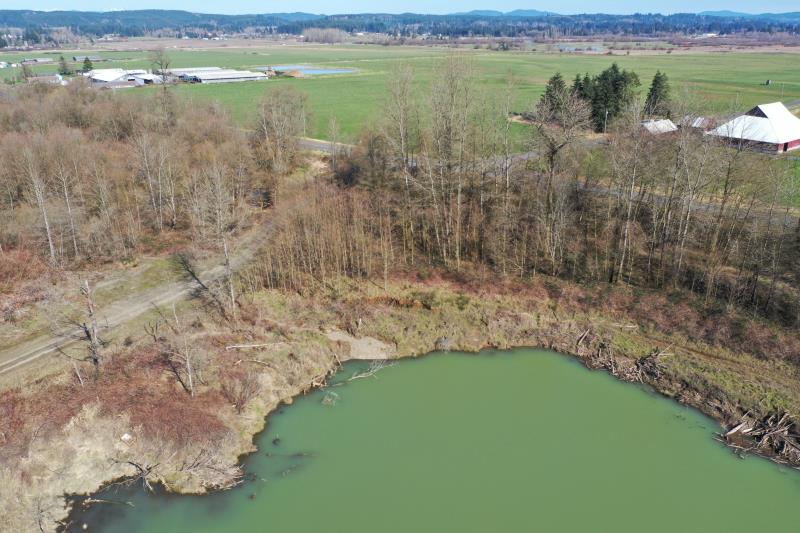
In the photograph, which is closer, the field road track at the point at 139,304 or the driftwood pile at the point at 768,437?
the driftwood pile at the point at 768,437

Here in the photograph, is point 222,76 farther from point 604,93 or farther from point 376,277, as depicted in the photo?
point 376,277

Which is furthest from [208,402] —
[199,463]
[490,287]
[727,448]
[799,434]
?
[799,434]

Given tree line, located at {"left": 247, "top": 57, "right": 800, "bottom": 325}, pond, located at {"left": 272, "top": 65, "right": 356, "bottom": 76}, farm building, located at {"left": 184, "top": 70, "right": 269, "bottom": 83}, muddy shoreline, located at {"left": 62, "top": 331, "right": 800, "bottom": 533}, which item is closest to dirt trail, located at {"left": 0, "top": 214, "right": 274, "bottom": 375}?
tree line, located at {"left": 247, "top": 57, "right": 800, "bottom": 325}

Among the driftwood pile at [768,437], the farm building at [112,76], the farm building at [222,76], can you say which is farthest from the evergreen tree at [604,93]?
the farm building at [112,76]

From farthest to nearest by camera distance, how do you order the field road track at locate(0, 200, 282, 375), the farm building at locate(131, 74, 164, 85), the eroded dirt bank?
the farm building at locate(131, 74, 164, 85)
the field road track at locate(0, 200, 282, 375)
the eroded dirt bank

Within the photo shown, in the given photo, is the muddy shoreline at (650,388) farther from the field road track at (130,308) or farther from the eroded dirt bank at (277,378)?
the field road track at (130,308)

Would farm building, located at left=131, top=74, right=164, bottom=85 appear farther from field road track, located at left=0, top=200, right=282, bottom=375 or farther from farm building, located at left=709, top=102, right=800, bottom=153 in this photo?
farm building, located at left=709, top=102, right=800, bottom=153

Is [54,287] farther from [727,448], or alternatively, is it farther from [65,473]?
[727,448]
